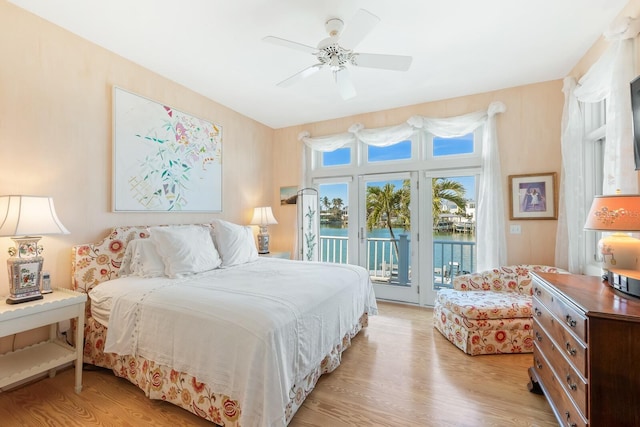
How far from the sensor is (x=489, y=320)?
255cm

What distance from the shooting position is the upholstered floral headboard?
90.0 inches

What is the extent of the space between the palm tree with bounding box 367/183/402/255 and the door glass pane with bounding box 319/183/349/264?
368 mm

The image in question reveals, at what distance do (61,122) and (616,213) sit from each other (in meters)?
3.85

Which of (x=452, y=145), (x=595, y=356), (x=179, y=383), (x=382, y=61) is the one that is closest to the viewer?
(x=595, y=356)

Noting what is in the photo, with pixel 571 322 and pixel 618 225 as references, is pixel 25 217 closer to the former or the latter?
pixel 571 322

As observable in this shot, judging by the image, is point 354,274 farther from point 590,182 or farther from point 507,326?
point 590,182

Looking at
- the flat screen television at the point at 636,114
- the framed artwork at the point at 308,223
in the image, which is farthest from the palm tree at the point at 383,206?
the flat screen television at the point at 636,114

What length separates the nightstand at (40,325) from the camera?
1.71m

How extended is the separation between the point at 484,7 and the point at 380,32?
760 mm

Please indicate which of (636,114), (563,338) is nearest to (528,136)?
(636,114)

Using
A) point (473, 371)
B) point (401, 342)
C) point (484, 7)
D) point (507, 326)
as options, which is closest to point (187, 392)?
point (401, 342)

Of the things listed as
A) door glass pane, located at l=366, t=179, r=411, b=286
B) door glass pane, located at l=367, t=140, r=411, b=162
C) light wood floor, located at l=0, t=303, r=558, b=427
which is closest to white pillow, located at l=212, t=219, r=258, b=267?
light wood floor, located at l=0, t=303, r=558, b=427

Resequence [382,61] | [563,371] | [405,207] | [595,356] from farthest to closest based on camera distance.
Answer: [405,207] < [382,61] < [563,371] < [595,356]

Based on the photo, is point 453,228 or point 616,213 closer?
point 616,213
